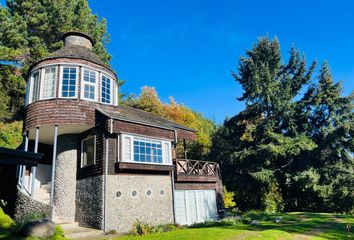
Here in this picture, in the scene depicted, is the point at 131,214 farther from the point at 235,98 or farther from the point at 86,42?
the point at 235,98

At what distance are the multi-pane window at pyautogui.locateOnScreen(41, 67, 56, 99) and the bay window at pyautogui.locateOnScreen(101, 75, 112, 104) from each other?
2773 millimetres

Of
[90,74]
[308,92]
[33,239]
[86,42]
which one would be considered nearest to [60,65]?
[90,74]

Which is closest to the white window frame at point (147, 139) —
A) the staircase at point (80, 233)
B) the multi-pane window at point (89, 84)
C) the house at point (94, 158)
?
the house at point (94, 158)

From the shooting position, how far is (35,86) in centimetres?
1700

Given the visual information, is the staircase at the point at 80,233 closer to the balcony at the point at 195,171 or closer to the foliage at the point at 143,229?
the foliage at the point at 143,229

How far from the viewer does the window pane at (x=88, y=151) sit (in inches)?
634

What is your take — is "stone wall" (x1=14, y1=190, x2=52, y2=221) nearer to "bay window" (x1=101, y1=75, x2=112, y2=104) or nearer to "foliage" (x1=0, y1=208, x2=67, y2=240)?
"foliage" (x1=0, y1=208, x2=67, y2=240)

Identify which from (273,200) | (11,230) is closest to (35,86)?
(11,230)

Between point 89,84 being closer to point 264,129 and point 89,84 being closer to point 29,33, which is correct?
point 264,129

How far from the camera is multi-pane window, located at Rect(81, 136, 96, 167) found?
16062 millimetres

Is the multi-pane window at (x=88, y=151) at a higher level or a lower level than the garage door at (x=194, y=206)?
higher

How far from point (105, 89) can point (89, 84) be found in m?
1.17

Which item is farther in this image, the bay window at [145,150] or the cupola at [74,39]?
the cupola at [74,39]

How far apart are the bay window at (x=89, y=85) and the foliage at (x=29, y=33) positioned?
509 inches
